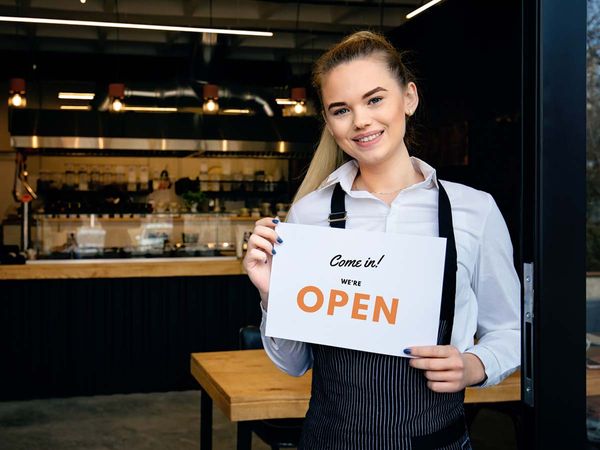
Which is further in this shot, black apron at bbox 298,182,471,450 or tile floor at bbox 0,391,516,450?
tile floor at bbox 0,391,516,450

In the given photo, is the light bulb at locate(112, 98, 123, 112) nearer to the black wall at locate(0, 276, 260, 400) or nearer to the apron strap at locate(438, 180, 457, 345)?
the black wall at locate(0, 276, 260, 400)

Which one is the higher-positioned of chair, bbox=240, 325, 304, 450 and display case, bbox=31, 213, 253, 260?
display case, bbox=31, 213, 253, 260

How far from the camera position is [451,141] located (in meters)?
7.61

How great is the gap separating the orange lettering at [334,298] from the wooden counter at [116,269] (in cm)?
481

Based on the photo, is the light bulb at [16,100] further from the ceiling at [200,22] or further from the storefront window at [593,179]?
the storefront window at [593,179]

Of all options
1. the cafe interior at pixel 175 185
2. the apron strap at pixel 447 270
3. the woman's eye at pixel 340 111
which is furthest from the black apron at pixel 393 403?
the cafe interior at pixel 175 185

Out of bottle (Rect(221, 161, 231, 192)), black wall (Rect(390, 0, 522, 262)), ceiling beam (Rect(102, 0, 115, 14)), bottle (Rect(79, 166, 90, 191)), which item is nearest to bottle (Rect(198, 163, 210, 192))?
bottle (Rect(221, 161, 231, 192))

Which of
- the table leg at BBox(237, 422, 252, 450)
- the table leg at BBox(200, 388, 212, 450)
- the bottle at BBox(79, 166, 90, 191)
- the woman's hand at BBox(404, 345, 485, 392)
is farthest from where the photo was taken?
the bottle at BBox(79, 166, 90, 191)

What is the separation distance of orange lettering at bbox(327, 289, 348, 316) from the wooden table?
110 centimetres

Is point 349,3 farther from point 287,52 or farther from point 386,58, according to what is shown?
point 386,58

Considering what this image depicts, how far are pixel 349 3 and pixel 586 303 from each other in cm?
910

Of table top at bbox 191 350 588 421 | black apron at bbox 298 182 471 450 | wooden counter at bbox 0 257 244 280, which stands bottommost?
table top at bbox 191 350 588 421

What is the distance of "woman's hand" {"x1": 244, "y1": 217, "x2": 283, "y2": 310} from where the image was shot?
1499mm

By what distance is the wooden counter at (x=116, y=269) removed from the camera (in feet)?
19.4
